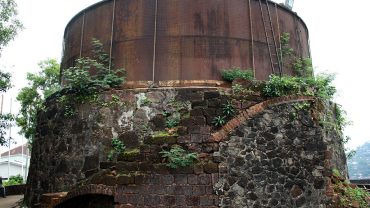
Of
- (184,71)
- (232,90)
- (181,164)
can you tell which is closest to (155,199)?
(181,164)

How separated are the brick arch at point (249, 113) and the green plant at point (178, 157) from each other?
0.60 m

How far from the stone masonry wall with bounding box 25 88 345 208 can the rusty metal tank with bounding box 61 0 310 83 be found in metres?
0.89

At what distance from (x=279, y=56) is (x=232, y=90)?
3.27 metres

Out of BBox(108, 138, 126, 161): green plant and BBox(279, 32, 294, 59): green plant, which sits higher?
BBox(279, 32, 294, 59): green plant

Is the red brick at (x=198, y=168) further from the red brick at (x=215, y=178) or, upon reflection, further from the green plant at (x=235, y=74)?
the green plant at (x=235, y=74)

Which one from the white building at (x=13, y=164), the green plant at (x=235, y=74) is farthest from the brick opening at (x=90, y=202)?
the white building at (x=13, y=164)

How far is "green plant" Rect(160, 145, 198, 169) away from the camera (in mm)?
7395

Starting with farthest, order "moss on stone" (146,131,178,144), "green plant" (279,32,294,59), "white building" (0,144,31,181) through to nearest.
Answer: "white building" (0,144,31,181) < "green plant" (279,32,294,59) < "moss on stone" (146,131,178,144)

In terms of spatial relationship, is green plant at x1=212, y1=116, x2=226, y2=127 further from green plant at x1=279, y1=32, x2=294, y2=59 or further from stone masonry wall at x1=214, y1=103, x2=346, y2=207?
green plant at x1=279, y1=32, x2=294, y2=59

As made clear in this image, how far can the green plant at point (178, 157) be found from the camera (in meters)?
7.39

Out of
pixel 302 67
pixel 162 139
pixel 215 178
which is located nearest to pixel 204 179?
pixel 215 178

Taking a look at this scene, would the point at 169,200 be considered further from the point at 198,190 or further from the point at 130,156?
the point at 130,156

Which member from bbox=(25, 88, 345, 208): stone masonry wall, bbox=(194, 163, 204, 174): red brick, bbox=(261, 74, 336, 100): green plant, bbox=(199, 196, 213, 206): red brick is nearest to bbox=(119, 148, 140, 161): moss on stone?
bbox=(25, 88, 345, 208): stone masonry wall

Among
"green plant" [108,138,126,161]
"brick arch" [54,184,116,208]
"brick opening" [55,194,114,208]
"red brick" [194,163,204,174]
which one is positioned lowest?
"brick opening" [55,194,114,208]
